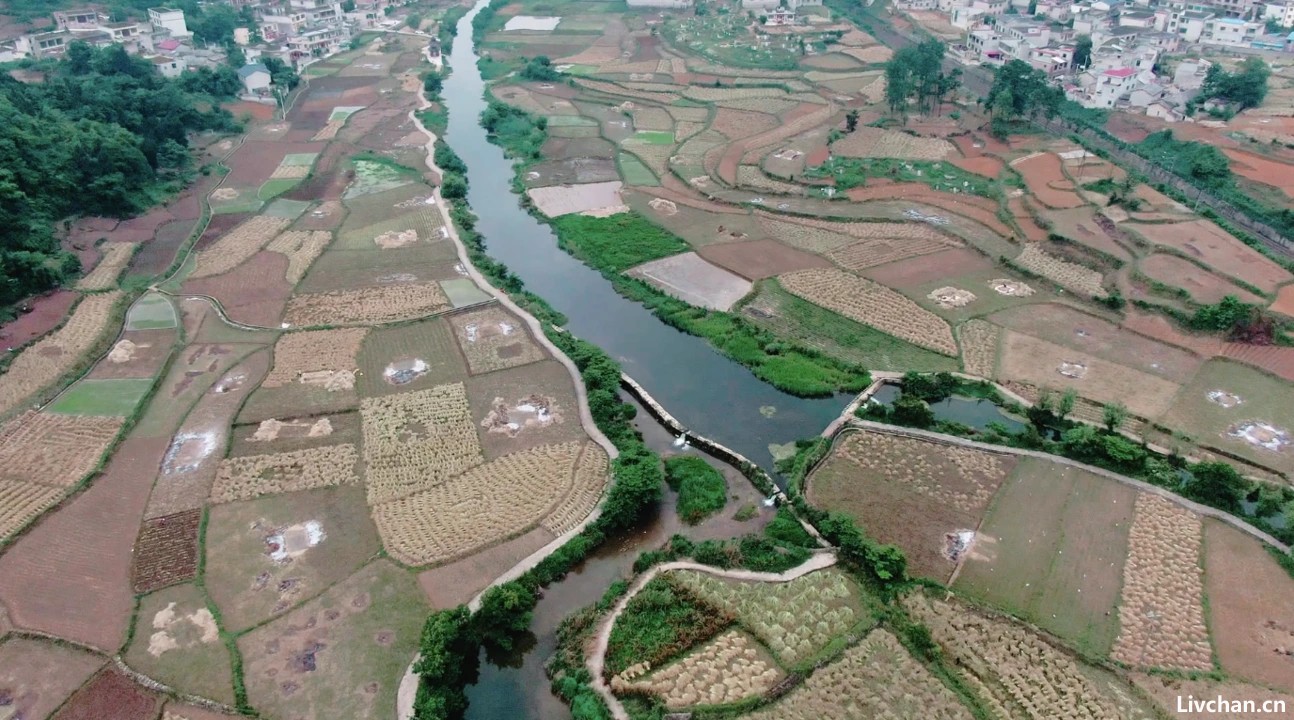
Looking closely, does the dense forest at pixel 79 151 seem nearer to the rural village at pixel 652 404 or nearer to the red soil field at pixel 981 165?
the rural village at pixel 652 404

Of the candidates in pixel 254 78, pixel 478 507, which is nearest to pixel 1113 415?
pixel 478 507

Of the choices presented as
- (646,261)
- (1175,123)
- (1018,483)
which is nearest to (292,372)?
(646,261)

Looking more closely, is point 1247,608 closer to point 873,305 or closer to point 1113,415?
point 1113,415

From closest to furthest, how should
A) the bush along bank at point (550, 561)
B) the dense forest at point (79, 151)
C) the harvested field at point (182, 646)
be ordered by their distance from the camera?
the bush along bank at point (550, 561), the harvested field at point (182, 646), the dense forest at point (79, 151)

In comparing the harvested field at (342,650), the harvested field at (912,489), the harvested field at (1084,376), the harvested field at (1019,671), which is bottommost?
the harvested field at (1019,671)

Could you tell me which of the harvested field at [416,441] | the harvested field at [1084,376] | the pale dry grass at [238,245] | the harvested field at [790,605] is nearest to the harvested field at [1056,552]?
the harvested field at [790,605]
